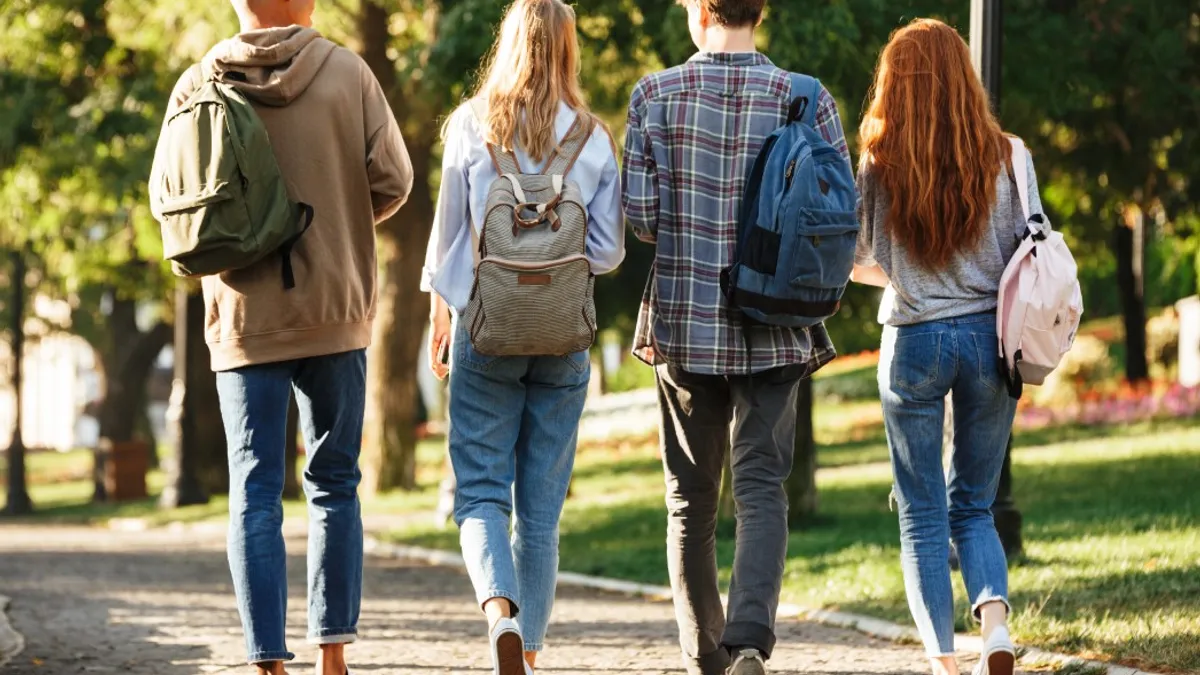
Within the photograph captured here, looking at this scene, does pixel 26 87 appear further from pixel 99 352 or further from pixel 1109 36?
pixel 99 352

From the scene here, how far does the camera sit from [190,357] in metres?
23.6

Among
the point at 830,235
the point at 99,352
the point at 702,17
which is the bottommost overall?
the point at 99,352

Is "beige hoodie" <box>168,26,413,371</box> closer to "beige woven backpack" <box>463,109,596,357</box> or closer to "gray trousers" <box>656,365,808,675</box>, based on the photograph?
"beige woven backpack" <box>463,109,596,357</box>

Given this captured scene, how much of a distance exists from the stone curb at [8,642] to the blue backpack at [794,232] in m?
3.61

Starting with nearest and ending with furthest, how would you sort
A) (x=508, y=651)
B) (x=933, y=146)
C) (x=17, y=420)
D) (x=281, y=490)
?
(x=508, y=651) < (x=281, y=490) < (x=933, y=146) < (x=17, y=420)

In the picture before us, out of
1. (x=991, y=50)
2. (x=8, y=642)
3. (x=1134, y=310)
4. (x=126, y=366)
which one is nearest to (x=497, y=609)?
(x=8, y=642)

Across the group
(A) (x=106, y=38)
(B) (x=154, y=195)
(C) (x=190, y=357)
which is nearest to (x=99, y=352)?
(C) (x=190, y=357)

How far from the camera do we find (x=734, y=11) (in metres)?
5.47

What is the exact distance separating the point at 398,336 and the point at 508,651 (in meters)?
15.8

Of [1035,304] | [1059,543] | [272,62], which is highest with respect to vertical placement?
[272,62]

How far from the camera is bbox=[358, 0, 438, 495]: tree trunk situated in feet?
65.6

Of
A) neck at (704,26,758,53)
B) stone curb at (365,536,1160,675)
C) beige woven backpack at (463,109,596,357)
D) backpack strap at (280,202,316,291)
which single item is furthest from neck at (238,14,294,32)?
stone curb at (365,536,1160,675)

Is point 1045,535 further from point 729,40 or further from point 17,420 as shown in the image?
point 17,420

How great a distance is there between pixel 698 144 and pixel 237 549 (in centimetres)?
175
